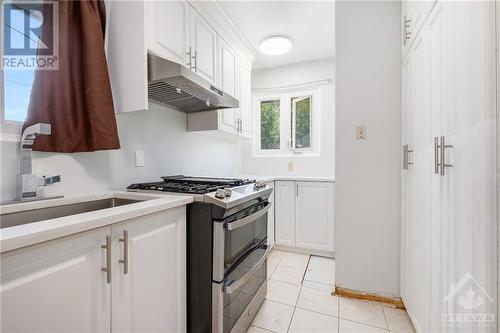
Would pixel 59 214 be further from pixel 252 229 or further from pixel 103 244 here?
pixel 252 229

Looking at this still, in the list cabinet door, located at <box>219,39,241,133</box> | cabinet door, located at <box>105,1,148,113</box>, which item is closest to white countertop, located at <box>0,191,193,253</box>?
cabinet door, located at <box>105,1,148,113</box>

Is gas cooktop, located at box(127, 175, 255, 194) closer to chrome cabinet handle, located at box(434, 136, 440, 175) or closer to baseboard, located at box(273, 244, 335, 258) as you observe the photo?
chrome cabinet handle, located at box(434, 136, 440, 175)

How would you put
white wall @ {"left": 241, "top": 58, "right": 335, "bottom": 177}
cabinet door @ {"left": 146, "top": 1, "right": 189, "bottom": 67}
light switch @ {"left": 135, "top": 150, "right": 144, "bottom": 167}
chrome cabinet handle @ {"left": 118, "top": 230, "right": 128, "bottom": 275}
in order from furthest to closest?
white wall @ {"left": 241, "top": 58, "right": 335, "bottom": 177}
light switch @ {"left": 135, "top": 150, "right": 144, "bottom": 167}
cabinet door @ {"left": 146, "top": 1, "right": 189, "bottom": 67}
chrome cabinet handle @ {"left": 118, "top": 230, "right": 128, "bottom": 275}

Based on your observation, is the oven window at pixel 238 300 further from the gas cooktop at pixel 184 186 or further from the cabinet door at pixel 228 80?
the cabinet door at pixel 228 80

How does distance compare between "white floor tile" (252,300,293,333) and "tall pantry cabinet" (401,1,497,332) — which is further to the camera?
"white floor tile" (252,300,293,333)

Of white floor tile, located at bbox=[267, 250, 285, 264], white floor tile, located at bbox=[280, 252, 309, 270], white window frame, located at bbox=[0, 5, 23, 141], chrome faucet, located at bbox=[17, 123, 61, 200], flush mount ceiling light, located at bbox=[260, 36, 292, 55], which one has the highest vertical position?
flush mount ceiling light, located at bbox=[260, 36, 292, 55]

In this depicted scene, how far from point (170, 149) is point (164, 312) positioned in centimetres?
130

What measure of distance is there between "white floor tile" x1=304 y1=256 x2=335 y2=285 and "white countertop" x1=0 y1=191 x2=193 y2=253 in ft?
5.36

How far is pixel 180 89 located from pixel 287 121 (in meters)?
2.08

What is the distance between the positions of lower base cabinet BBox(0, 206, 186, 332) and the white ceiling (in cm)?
193

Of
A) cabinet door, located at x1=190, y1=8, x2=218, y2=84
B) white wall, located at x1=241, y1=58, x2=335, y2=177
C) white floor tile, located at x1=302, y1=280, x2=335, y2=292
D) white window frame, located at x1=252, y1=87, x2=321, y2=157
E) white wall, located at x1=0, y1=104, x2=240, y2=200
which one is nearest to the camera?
white wall, located at x1=0, y1=104, x2=240, y2=200

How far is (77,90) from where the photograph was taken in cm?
123

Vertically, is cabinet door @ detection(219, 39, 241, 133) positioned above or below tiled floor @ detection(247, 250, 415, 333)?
above

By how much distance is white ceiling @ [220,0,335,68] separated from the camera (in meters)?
2.07
